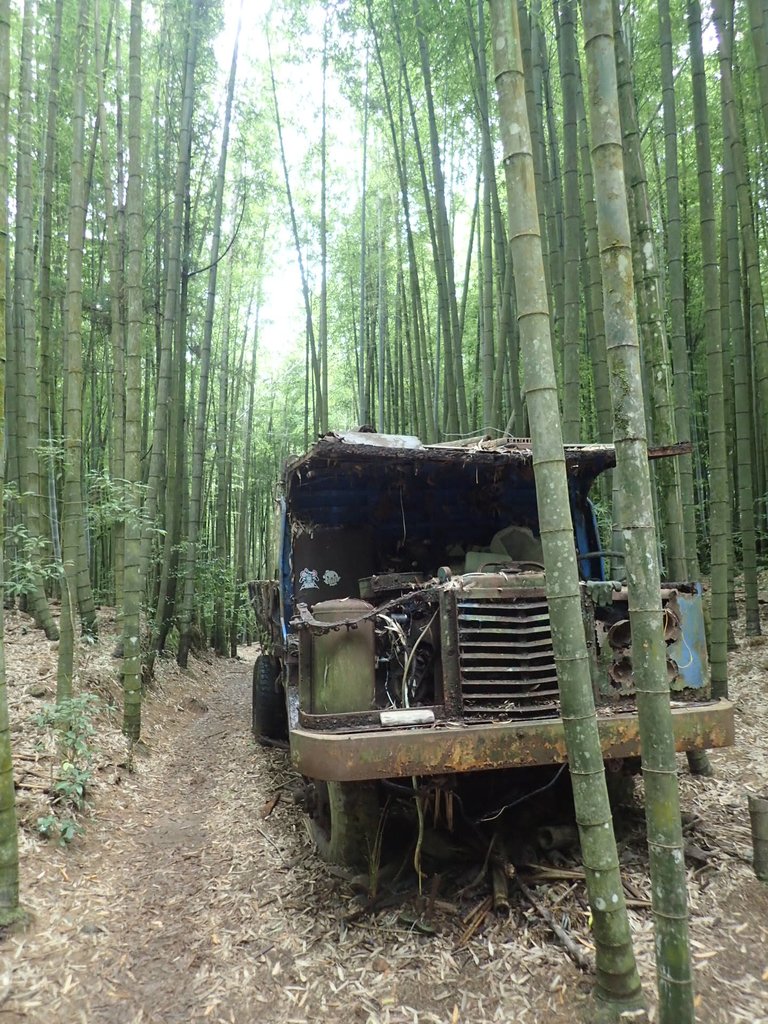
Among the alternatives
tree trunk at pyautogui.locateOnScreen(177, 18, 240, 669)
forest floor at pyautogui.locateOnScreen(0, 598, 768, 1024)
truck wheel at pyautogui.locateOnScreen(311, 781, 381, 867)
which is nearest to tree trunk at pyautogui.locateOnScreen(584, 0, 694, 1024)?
forest floor at pyautogui.locateOnScreen(0, 598, 768, 1024)

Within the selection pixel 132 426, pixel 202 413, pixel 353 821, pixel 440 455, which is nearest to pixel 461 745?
pixel 353 821

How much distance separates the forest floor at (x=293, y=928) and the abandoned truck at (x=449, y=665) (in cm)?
34

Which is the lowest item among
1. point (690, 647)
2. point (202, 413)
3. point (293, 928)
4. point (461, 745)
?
point (293, 928)

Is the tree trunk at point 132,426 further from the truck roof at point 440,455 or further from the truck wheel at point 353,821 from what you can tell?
the truck wheel at point 353,821

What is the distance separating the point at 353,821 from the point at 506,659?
37.1 inches

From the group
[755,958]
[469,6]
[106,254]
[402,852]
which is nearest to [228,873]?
[402,852]

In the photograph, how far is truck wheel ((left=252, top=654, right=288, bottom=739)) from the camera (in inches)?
203

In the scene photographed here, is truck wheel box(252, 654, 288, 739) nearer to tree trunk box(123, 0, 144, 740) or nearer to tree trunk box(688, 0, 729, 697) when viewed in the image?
tree trunk box(123, 0, 144, 740)

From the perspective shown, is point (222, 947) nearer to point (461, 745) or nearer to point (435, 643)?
point (461, 745)

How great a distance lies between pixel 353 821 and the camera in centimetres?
277

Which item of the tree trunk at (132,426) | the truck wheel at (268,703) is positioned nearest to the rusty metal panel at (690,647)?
the truck wheel at (268,703)

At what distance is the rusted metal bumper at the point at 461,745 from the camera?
2.35 m

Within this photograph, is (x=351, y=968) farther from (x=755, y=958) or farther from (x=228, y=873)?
(x=755, y=958)

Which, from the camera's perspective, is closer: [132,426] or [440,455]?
[440,455]
